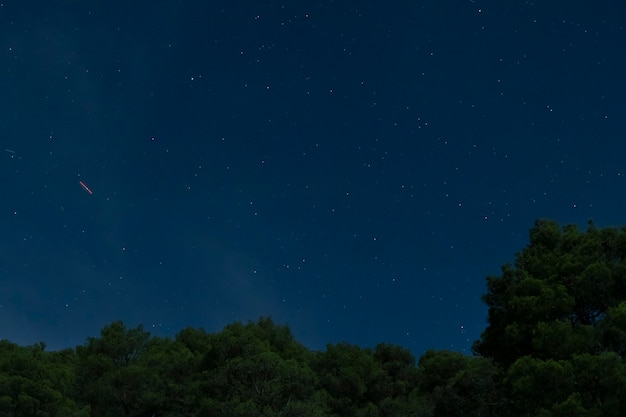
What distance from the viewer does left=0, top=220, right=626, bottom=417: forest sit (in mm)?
23688

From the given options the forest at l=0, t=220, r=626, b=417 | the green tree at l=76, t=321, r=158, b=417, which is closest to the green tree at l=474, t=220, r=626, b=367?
the forest at l=0, t=220, r=626, b=417

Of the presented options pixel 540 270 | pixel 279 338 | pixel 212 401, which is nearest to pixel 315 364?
pixel 279 338

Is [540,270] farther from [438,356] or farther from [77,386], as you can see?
[77,386]

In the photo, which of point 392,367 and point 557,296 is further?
point 392,367

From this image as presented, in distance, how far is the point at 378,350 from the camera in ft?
212

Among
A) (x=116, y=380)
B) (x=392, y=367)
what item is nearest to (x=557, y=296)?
(x=116, y=380)

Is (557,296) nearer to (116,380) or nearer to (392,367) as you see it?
(116,380)

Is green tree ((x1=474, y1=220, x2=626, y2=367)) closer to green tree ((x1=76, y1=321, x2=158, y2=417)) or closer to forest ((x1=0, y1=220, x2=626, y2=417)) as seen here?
forest ((x1=0, y1=220, x2=626, y2=417))

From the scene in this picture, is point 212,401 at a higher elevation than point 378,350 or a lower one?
lower

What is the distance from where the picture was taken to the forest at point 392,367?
23688mm

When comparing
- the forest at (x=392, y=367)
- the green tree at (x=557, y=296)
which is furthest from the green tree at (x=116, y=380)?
the green tree at (x=557, y=296)

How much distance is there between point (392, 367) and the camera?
204 feet

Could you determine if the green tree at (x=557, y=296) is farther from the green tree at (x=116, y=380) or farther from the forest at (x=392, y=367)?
the green tree at (x=116, y=380)

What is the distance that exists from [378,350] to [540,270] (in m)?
39.6
